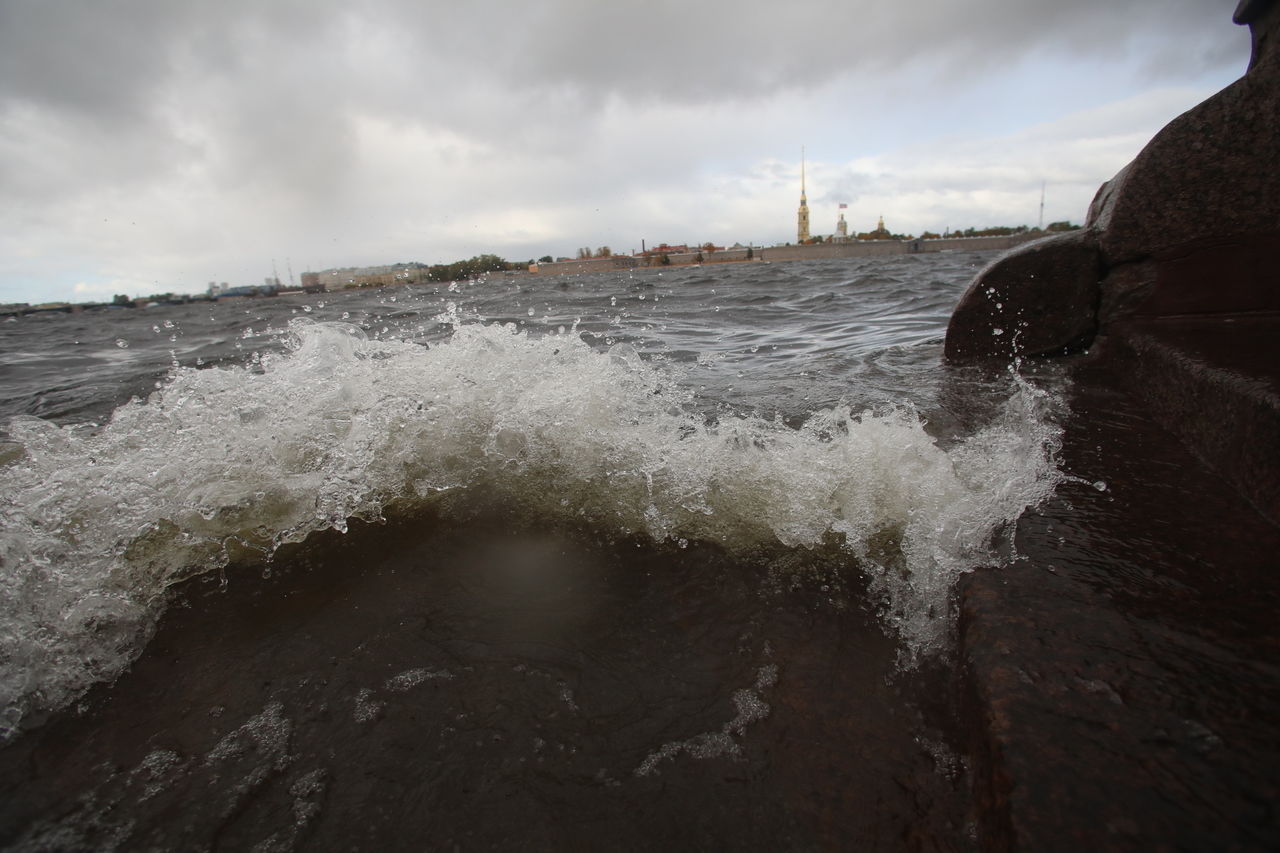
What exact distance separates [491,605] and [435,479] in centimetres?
107

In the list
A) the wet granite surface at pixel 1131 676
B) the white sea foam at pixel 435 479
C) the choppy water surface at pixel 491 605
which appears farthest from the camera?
the white sea foam at pixel 435 479

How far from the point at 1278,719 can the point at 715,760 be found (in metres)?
1.03

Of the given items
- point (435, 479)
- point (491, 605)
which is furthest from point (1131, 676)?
point (435, 479)

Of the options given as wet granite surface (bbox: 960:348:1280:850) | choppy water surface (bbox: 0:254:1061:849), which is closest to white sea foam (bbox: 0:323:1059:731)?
choppy water surface (bbox: 0:254:1061:849)

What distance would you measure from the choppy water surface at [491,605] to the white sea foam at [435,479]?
0.04ft

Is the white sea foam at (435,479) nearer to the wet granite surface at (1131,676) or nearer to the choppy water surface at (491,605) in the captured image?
the choppy water surface at (491,605)

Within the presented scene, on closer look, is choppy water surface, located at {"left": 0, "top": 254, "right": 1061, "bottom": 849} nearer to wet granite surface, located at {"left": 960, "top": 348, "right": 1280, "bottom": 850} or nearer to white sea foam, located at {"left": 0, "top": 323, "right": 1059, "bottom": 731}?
white sea foam, located at {"left": 0, "top": 323, "right": 1059, "bottom": 731}

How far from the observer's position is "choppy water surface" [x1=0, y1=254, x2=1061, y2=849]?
1225 millimetres

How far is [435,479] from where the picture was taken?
275 centimetres

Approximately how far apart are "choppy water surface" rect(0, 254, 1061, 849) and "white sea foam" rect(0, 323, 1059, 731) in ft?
0.04

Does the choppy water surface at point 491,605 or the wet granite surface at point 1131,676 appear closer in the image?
the wet granite surface at point 1131,676

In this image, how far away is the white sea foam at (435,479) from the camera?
1789 mm

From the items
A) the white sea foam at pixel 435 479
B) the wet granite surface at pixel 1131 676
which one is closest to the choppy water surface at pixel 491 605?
the white sea foam at pixel 435 479

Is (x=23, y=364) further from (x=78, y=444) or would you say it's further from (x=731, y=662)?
(x=731, y=662)
